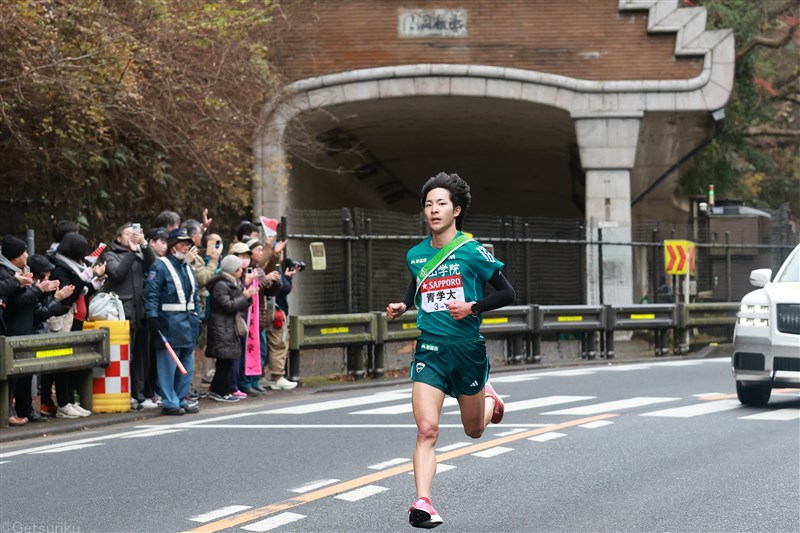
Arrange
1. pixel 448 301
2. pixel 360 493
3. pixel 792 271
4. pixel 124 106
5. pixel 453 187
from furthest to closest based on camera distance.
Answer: pixel 124 106, pixel 792 271, pixel 360 493, pixel 453 187, pixel 448 301

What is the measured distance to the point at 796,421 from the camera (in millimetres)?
13281

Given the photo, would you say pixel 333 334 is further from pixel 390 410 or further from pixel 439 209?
pixel 439 209

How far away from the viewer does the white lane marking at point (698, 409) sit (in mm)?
13828

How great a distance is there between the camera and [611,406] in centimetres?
1466

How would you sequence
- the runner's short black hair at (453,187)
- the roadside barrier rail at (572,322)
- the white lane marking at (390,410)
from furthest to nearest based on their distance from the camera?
the roadside barrier rail at (572,322) → the white lane marking at (390,410) → the runner's short black hair at (453,187)

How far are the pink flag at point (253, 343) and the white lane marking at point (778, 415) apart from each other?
5877 mm

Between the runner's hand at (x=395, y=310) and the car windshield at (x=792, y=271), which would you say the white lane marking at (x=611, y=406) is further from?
the runner's hand at (x=395, y=310)

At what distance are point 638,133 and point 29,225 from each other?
17.0 meters

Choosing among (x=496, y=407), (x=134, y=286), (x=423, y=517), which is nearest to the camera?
(x=423, y=517)

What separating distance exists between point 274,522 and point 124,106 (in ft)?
37.6

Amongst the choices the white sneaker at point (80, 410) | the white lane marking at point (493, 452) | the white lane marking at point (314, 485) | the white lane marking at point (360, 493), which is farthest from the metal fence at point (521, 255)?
the white lane marking at point (360, 493)

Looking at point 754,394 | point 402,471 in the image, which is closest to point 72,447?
point 402,471

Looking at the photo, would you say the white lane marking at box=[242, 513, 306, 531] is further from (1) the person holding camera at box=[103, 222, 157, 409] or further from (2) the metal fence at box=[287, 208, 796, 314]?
(2) the metal fence at box=[287, 208, 796, 314]

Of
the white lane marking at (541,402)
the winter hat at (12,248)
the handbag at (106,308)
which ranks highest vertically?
the winter hat at (12,248)
